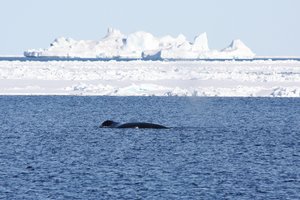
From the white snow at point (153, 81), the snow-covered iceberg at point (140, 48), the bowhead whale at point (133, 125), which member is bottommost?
the snow-covered iceberg at point (140, 48)

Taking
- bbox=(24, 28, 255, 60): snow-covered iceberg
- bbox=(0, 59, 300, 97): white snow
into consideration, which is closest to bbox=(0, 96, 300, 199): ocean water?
bbox=(0, 59, 300, 97): white snow

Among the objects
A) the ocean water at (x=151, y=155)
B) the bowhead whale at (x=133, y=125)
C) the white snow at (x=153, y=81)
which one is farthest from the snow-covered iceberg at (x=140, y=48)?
the bowhead whale at (x=133, y=125)

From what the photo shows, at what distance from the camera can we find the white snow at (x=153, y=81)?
7038cm

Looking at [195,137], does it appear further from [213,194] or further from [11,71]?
[11,71]

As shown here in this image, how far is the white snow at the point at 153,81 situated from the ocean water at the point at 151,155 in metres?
10.3

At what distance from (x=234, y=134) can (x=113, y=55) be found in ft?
431

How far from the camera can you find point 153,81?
250 ft

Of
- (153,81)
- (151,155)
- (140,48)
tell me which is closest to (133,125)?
(151,155)

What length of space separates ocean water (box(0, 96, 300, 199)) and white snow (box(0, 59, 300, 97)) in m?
10.3

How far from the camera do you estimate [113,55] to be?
17400 centimetres

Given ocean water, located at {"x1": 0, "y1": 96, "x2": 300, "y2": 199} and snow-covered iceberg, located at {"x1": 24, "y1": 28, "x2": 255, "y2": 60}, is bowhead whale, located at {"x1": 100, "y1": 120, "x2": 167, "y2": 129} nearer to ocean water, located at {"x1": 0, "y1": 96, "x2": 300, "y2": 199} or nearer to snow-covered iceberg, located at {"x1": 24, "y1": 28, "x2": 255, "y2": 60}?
ocean water, located at {"x1": 0, "y1": 96, "x2": 300, "y2": 199}

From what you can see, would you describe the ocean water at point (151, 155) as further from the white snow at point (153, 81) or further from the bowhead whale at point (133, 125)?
the white snow at point (153, 81)

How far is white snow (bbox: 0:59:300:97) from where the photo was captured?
7038cm

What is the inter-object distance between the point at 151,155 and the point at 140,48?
132 meters
